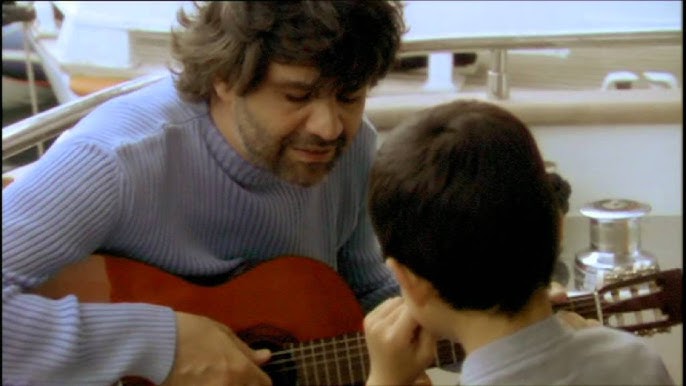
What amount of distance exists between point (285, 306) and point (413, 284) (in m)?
0.48

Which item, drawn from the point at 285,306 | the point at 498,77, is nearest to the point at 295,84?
the point at 285,306

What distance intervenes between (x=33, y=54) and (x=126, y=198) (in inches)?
89.8

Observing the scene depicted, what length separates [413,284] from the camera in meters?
0.91

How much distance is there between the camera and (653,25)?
7.77ft

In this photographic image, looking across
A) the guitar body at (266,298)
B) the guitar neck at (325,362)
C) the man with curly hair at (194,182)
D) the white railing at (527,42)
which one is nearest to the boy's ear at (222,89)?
the man with curly hair at (194,182)

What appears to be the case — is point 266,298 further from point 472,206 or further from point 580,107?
point 580,107

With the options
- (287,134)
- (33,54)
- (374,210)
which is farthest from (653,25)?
(33,54)

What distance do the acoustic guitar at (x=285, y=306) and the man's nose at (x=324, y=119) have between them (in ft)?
0.61

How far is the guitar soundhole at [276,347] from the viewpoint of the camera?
4.44 ft

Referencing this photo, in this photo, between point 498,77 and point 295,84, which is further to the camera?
point 498,77

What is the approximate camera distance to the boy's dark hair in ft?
4.12

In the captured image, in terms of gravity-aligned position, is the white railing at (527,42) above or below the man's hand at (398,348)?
above

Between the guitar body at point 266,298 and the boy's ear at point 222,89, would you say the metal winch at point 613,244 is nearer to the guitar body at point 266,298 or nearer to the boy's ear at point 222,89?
the guitar body at point 266,298

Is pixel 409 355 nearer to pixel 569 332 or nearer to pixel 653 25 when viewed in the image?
pixel 569 332
